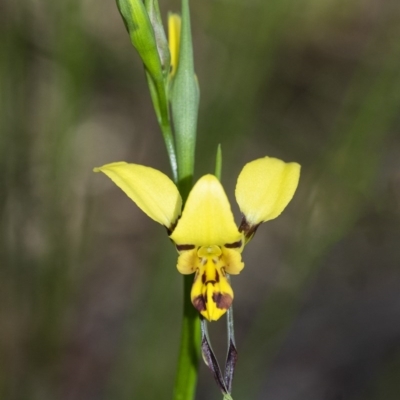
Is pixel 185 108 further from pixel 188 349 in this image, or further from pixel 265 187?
pixel 188 349

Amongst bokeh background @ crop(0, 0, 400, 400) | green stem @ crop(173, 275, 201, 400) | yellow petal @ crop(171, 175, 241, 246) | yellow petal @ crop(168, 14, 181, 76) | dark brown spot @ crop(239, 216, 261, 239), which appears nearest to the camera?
yellow petal @ crop(171, 175, 241, 246)

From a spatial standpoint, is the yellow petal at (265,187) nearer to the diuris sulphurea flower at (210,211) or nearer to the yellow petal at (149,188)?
the diuris sulphurea flower at (210,211)

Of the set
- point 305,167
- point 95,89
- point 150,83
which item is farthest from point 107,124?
point 150,83

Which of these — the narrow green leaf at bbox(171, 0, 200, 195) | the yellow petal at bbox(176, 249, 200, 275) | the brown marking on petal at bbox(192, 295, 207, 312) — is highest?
the narrow green leaf at bbox(171, 0, 200, 195)

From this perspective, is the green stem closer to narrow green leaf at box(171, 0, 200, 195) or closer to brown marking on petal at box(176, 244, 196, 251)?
brown marking on petal at box(176, 244, 196, 251)

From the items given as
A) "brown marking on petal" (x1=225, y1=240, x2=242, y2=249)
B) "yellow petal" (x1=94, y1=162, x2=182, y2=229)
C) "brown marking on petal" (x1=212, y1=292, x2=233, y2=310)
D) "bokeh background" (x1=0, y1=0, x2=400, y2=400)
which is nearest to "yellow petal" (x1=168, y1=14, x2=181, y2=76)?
"yellow petal" (x1=94, y1=162, x2=182, y2=229)

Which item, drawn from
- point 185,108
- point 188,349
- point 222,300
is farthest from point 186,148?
point 188,349

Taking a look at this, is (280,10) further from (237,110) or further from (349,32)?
(349,32)
